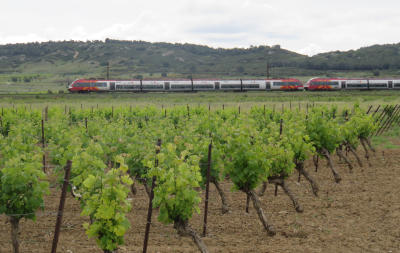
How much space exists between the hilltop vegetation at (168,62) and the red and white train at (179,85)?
4940 centimetres

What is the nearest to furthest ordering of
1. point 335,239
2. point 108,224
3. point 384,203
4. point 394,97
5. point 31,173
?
point 108,224 → point 31,173 → point 335,239 → point 384,203 → point 394,97

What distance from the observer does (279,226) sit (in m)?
11.0

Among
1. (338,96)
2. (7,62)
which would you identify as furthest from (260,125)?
(7,62)

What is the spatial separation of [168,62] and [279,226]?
156m

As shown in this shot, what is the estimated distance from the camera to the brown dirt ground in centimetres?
953

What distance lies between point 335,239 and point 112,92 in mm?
51277

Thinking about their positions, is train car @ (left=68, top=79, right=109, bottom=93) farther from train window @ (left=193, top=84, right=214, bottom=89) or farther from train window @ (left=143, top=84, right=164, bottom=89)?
train window @ (left=193, top=84, right=214, bottom=89)

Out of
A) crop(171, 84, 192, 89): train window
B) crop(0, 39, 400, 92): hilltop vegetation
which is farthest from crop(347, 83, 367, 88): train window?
crop(0, 39, 400, 92): hilltop vegetation

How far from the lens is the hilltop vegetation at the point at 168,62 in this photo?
408 ft

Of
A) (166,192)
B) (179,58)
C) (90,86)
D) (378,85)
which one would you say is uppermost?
(179,58)

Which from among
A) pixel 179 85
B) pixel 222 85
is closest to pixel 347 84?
pixel 222 85

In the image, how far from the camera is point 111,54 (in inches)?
6845

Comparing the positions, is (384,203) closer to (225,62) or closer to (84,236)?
(84,236)

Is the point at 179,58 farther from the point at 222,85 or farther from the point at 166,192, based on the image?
the point at 166,192
